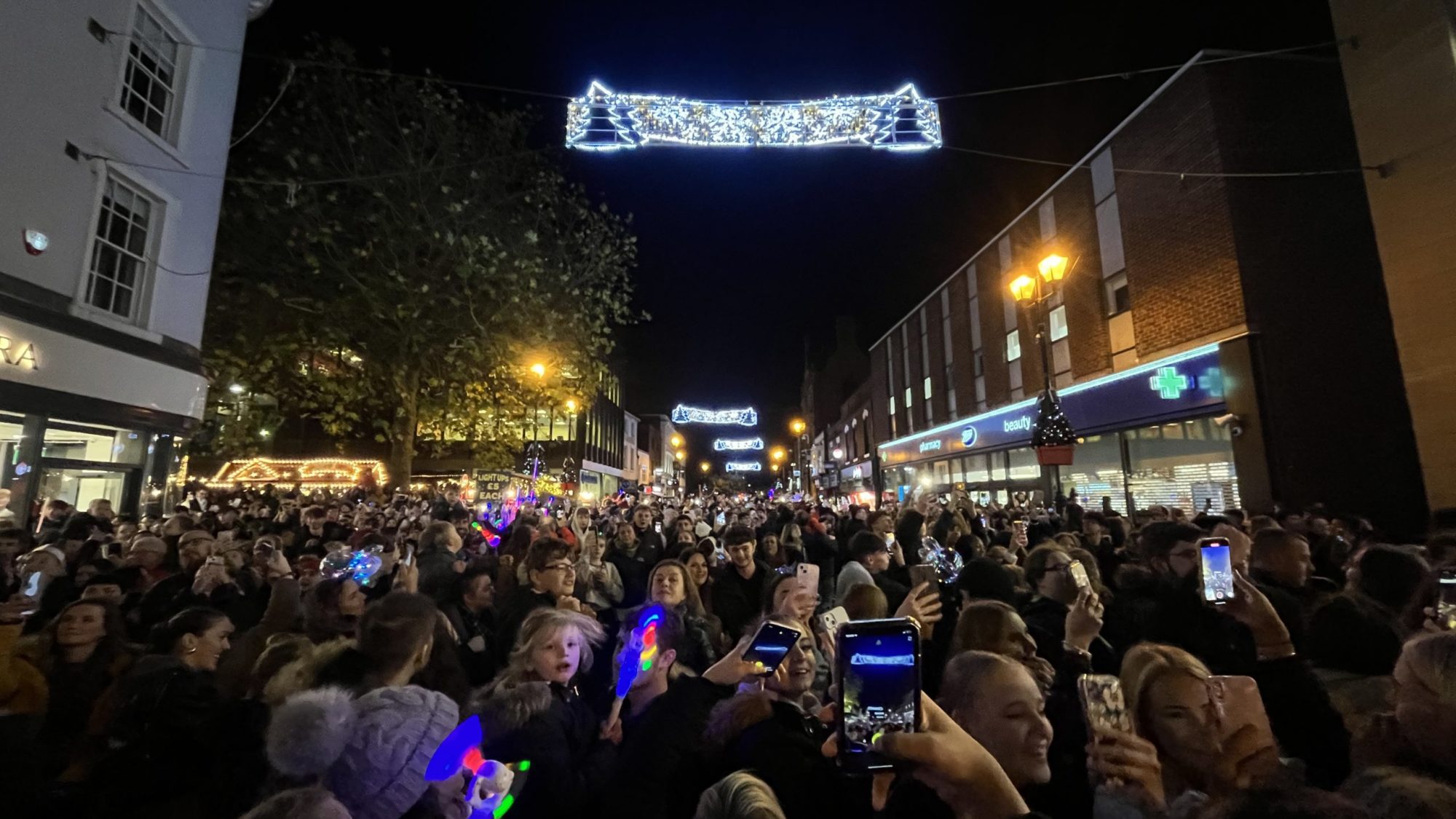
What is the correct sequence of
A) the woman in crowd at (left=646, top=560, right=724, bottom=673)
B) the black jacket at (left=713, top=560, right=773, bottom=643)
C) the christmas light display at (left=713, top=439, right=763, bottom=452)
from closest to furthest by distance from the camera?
the woman in crowd at (left=646, top=560, right=724, bottom=673) → the black jacket at (left=713, top=560, right=773, bottom=643) → the christmas light display at (left=713, top=439, right=763, bottom=452)

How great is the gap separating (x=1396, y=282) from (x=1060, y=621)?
13699 mm

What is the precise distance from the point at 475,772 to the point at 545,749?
34cm

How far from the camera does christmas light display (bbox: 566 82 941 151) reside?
30.0 feet

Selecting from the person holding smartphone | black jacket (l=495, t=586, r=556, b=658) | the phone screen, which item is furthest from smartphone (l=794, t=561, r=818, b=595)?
black jacket (l=495, t=586, r=556, b=658)

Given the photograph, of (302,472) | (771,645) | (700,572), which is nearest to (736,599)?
(700,572)

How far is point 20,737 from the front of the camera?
256cm

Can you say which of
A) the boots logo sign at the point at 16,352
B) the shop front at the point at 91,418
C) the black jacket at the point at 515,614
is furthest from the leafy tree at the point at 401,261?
the black jacket at the point at 515,614

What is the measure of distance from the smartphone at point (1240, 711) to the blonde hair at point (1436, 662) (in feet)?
1.50

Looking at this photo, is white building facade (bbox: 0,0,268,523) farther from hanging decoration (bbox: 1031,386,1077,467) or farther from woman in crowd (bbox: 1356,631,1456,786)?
hanging decoration (bbox: 1031,386,1077,467)

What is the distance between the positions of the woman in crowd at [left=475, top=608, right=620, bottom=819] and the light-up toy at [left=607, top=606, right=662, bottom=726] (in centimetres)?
13

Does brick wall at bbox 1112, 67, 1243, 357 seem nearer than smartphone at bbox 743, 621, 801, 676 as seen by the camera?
No

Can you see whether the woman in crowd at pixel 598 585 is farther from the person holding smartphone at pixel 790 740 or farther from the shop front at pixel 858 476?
the shop front at pixel 858 476

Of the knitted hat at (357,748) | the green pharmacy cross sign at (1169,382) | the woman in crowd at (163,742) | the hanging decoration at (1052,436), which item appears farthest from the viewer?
the green pharmacy cross sign at (1169,382)

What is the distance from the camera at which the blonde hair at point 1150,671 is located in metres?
2.07
